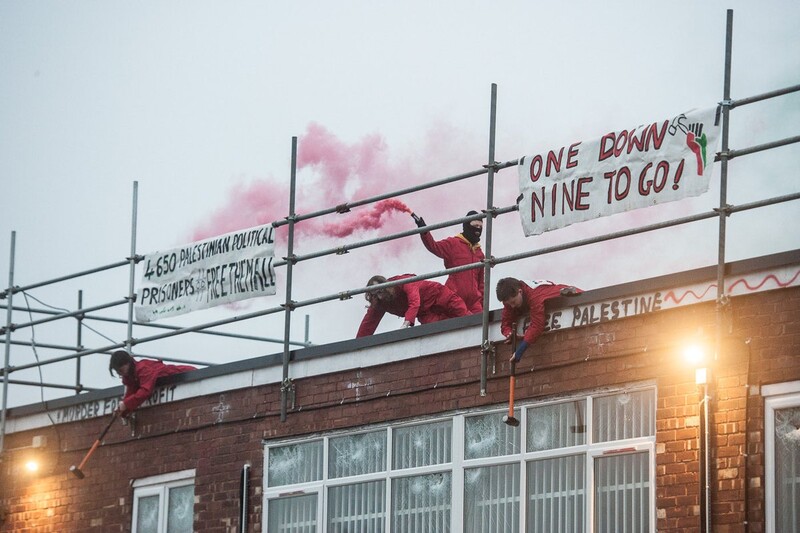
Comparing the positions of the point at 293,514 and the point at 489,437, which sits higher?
→ the point at 489,437

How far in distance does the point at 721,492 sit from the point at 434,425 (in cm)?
370

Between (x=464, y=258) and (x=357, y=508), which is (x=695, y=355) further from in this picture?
(x=464, y=258)

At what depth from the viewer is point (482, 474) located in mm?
16375

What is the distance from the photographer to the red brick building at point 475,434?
46.5 feet

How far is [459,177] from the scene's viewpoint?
17344 mm

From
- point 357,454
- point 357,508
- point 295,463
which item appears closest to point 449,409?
point 357,454

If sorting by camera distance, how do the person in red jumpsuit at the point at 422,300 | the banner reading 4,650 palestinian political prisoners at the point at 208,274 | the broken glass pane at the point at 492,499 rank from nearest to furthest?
1. the broken glass pane at the point at 492,499
2. the person in red jumpsuit at the point at 422,300
3. the banner reading 4,650 palestinian political prisoners at the point at 208,274

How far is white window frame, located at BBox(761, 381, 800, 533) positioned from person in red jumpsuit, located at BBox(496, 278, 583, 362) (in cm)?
239

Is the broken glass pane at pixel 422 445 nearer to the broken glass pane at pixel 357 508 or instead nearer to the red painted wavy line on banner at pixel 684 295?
the broken glass pane at pixel 357 508

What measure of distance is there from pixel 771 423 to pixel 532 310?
277 centimetres

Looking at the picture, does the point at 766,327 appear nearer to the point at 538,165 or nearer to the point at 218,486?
the point at 538,165

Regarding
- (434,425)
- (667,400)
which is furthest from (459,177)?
(667,400)

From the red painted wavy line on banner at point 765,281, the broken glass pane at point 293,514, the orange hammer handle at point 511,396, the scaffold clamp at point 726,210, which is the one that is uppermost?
the scaffold clamp at point 726,210

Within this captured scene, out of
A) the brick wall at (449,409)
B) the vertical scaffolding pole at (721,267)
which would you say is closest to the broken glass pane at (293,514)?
the brick wall at (449,409)
